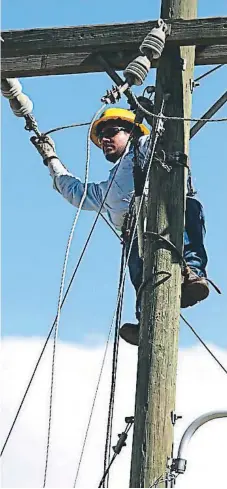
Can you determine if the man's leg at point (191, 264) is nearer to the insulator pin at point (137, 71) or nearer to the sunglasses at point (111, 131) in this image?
the sunglasses at point (111, 131)

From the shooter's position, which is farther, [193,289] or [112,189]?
[112,189]

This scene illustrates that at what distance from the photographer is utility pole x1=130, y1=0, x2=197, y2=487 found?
15.3 ft

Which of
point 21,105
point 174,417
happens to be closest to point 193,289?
point 174,417

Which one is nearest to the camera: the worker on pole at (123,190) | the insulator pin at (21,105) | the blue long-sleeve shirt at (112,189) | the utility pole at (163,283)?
the utility pole at (163,283)

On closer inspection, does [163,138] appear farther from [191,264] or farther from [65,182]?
[65,182]

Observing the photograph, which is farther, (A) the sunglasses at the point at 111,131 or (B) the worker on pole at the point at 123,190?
(A) the sunglasses at the point at 111,131

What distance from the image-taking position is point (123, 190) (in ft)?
18.6

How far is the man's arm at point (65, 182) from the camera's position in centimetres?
590

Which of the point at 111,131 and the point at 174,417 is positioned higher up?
the point at 111,131

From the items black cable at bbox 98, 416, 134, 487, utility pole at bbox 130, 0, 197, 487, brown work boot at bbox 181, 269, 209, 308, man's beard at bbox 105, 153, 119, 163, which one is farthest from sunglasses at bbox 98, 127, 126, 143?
black cable at bbox 98, 416, 134, 487

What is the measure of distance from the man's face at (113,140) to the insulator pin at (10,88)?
0.52 m

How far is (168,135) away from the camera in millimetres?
5230

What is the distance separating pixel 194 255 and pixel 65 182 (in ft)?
3.38

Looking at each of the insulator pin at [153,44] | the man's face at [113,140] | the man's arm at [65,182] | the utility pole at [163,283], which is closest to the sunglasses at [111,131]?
the man's face at [113,140]
